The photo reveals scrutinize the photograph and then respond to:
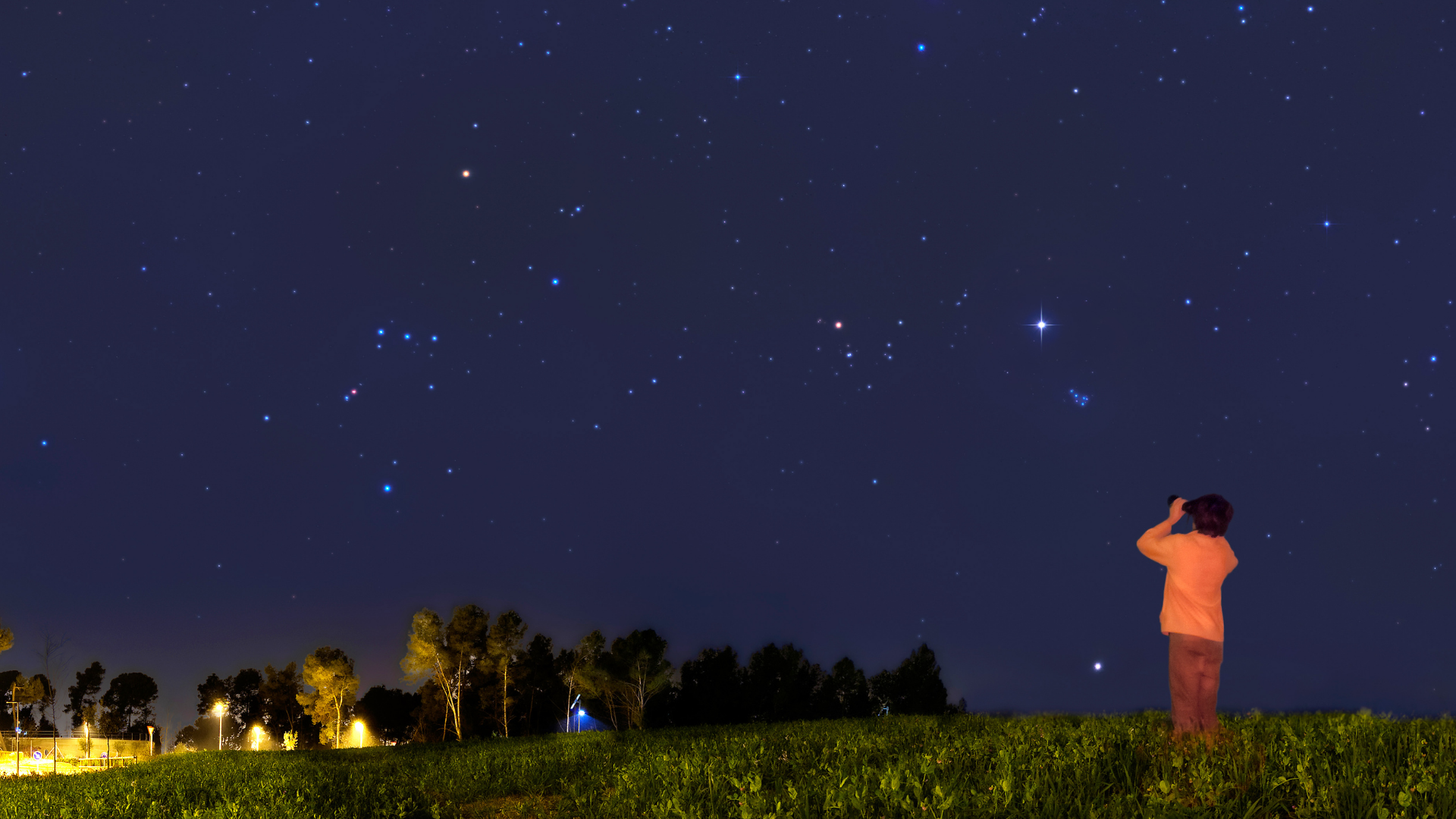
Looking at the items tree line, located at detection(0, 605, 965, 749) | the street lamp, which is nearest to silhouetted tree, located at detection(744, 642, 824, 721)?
tree line, located at detection(0, 605, 965, 749)

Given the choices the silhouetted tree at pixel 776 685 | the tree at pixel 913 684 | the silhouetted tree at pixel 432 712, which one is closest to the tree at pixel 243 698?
the silhouetted tree at pixel 432 712

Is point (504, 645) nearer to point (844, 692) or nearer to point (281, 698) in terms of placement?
point (844, 692)

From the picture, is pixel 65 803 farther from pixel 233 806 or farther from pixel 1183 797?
pixel 1183 797

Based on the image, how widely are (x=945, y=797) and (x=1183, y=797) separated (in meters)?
1.58

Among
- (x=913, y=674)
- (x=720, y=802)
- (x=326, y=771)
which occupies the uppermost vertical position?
(x=720, y=802)

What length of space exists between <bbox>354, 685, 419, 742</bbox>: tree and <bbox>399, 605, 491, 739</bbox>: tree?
5390 centimetres

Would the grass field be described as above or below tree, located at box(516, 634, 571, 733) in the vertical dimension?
above

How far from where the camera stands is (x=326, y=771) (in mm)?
15086

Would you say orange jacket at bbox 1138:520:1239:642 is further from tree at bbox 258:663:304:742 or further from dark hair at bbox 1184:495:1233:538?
tree at bbox 258:663:304:742

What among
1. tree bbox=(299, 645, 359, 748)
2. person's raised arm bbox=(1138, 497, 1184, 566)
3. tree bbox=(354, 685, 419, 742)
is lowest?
tree bbox=(354, 685, 419, 742)

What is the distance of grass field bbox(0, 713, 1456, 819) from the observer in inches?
183

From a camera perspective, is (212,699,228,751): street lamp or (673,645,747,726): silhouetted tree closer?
(673,645,747,726): silhouetted tree

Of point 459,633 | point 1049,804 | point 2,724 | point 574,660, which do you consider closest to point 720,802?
point 1049,804

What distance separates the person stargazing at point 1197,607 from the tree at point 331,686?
66764 millimetres
